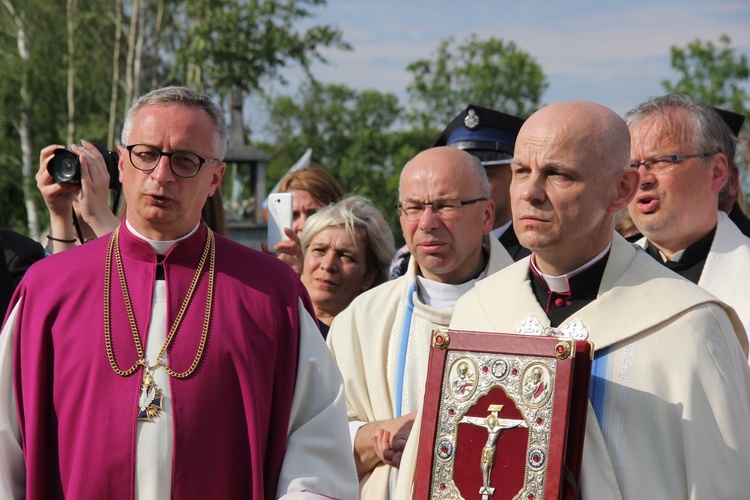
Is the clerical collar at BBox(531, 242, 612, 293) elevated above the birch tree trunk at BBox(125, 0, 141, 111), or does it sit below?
below

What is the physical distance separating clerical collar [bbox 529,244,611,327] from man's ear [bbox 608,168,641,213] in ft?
0.54

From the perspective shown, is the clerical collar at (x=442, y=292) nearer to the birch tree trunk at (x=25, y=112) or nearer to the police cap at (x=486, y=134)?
the police cap at (x=486, y=134)

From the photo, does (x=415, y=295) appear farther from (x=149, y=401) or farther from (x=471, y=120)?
(x=471, y=120)

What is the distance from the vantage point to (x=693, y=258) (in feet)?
17.3

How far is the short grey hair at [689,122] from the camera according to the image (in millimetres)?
5039

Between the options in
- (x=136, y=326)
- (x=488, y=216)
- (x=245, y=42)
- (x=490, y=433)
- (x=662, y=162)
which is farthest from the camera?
(x=245, y=42)

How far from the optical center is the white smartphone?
249 inches

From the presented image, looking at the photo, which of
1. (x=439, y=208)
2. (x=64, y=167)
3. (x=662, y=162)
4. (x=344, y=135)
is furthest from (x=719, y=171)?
(x=344, y=135)

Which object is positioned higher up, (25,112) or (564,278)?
(25,112)

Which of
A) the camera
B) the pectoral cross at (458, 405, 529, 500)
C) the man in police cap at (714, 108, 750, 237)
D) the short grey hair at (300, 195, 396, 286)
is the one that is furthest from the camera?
the short grey hair at (300, 195, 396, 286)

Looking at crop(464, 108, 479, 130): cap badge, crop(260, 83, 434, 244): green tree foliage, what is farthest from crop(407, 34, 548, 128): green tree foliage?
crop(464, 108, 479, 130): cap badge

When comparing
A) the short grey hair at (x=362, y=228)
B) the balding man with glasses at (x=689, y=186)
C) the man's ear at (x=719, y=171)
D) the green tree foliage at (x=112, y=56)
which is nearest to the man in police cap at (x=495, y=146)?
the short grey hair at (x=362, y=228)

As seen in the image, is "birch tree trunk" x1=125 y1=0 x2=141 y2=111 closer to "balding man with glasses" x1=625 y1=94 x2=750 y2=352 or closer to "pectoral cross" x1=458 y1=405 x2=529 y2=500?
"balding man with glasses" x1=625 y1=94 x2=750 y2=352

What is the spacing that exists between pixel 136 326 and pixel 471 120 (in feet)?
10.1
